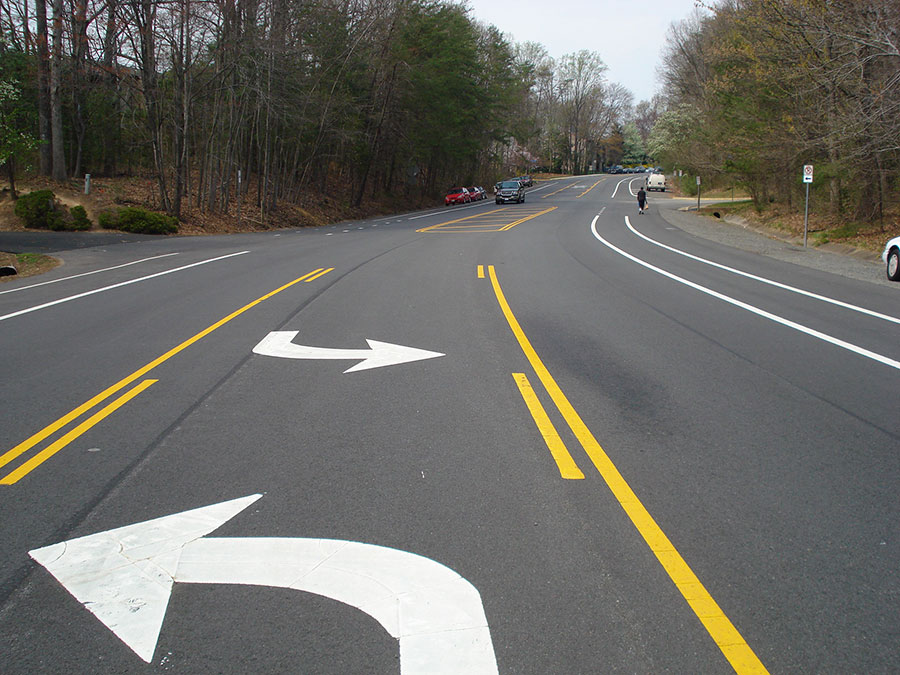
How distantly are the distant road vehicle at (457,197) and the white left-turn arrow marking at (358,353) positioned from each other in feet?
167

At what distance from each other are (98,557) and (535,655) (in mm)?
2222

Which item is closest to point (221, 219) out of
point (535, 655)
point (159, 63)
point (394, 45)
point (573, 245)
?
point (159, 63)

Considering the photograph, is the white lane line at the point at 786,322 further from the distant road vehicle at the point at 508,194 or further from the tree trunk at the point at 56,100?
the distant road vehicle at the point at 508,194

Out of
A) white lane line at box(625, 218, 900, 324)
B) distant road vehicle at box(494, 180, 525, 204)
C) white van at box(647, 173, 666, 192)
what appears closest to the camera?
white lane line at box(625, 218, 900, 324)

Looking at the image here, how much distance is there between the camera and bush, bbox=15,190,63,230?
82.4 feet

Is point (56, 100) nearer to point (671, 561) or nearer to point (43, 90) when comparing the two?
point (43, 90)

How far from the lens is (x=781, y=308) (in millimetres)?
11141

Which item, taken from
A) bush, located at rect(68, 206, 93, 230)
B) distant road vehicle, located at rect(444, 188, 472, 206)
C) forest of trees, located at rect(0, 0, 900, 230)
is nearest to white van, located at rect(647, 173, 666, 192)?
forest of trees, located at rect(0, 0, 900, 230)

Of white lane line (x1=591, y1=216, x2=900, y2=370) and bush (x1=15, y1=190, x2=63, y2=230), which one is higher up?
bush (x1=15, y1=190, x2=63, y2=230)

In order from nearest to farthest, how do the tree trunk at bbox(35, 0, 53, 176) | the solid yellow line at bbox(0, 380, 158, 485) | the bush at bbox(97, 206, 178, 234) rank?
1. the solid yellow line at bbox(0, 380, 158, 485)
2. the bush at bbox(97, 206, 178, 234)
3. the tree trunk at bbox(35, 0, 53, 176)

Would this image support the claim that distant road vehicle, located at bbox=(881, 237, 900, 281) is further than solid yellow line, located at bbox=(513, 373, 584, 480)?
Yes

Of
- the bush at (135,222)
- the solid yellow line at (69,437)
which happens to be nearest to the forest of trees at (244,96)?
the bush at (135,222)

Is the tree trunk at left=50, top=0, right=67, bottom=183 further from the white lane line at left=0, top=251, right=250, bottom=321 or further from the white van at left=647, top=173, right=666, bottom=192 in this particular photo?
the white van at left=647, top=173, right=666, bottom=192

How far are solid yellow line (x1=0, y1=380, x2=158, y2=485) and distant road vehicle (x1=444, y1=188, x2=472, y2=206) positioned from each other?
173ft
